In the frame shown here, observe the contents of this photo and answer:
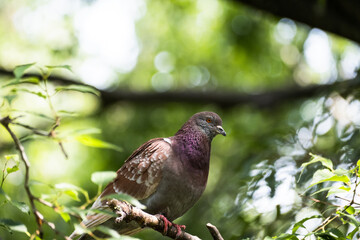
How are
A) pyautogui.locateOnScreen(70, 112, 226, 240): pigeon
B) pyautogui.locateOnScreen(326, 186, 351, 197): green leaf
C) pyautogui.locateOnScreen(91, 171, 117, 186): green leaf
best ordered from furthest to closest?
1. pyautogui.locateOnScreen(70, 112, 226, 240): pigeon
2. pyautogui.locateOnScreen(326, 186, 351, 197): green leaf
3. pyautogui.locateOnScreen(91, 171, 117, 186): green leaf

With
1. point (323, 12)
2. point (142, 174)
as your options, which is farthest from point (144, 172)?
point (323, 12)

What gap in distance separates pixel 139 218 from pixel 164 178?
0.93m

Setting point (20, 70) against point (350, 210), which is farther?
point (350, 210)

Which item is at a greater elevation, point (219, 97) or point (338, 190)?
point (338, 190)

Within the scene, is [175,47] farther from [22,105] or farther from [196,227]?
[196,227]

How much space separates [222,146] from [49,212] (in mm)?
3482

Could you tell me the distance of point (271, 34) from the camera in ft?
31.6

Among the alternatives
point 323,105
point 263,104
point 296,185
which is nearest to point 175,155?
point 296,185

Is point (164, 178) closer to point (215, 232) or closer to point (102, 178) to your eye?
point (215, 232)

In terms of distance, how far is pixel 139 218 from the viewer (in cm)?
275

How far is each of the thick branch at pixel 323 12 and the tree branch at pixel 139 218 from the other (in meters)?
3.22

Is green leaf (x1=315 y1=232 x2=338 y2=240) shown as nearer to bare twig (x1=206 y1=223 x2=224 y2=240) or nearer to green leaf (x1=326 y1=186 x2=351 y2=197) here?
green leaf (x1=326 y1=186 x2=351 y2=197)

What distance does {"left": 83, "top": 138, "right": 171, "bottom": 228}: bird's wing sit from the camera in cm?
367

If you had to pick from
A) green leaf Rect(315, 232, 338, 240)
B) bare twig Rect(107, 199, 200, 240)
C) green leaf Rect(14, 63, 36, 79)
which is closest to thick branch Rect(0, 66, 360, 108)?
bare twig Rect(107, 199, 200, 240)
